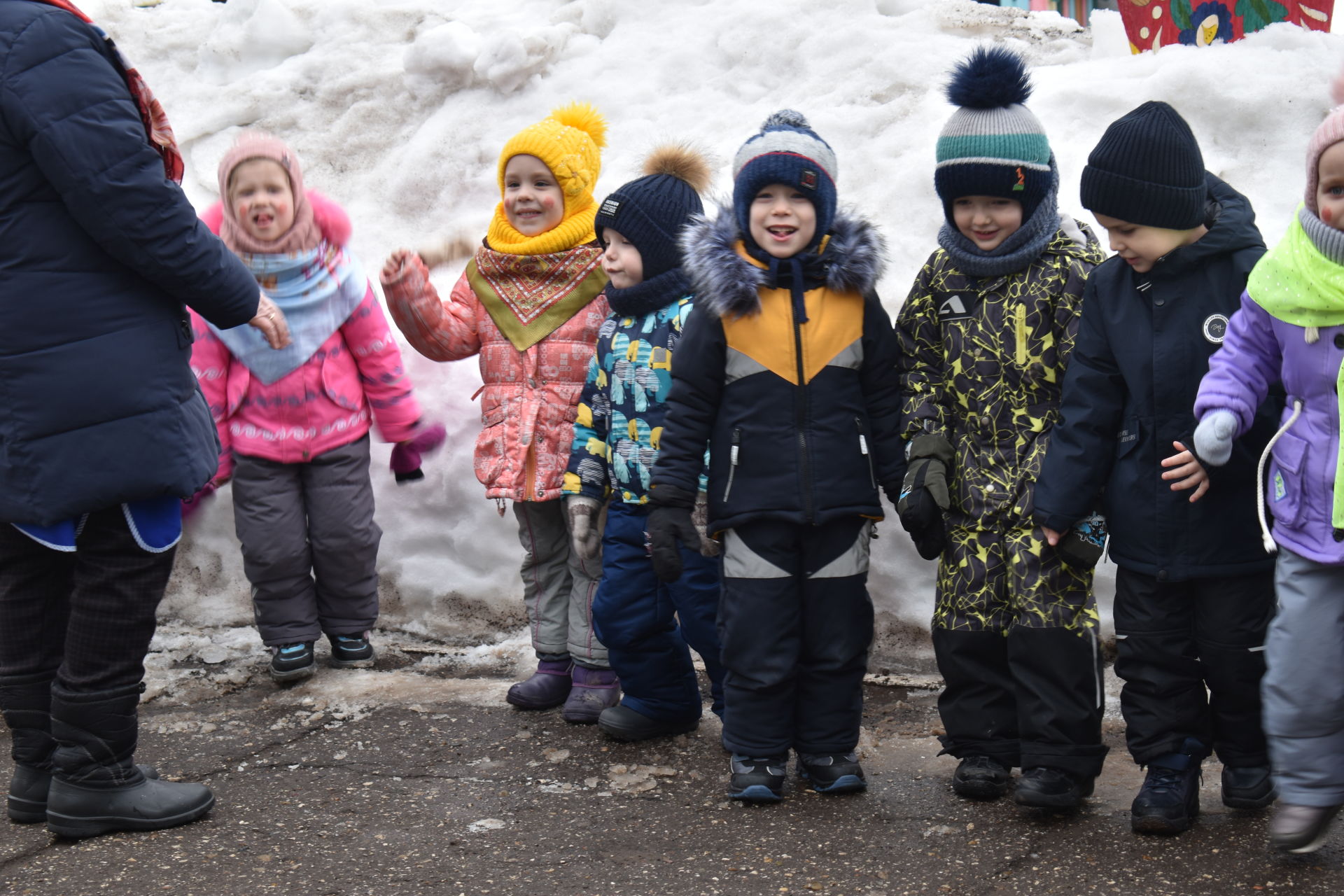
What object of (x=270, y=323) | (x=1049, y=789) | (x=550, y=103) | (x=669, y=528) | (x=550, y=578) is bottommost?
(x=1049, y=789)

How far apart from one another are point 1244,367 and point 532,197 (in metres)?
2.43

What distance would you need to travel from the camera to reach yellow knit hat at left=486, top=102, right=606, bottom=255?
448 cm

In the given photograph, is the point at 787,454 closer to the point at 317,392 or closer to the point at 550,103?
the point at 317,392

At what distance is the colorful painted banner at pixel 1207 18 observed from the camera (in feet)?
20.1

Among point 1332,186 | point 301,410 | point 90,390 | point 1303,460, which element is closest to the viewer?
point 1332,186

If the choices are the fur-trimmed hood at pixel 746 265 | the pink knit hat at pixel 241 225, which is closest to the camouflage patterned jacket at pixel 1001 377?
the fur-trimmed hood at pixel 746 265

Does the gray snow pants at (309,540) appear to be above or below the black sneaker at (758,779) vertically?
above

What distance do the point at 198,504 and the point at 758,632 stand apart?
313cm

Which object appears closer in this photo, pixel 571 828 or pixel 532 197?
pixel 571 828

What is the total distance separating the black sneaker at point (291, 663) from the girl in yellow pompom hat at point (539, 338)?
0.86 metres

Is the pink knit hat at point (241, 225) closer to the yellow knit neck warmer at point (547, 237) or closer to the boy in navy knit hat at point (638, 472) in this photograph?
the yellow knit neck warmer at point (547, 237)

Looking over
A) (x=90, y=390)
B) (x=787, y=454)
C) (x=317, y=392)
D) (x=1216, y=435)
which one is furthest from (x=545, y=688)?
(x=1216, y=435)

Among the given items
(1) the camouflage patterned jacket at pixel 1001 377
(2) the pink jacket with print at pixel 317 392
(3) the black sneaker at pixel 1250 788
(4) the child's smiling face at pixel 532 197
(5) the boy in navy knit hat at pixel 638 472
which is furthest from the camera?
(2) the pink jacket with print at pixel 317 392

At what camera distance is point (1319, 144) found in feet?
9.43
